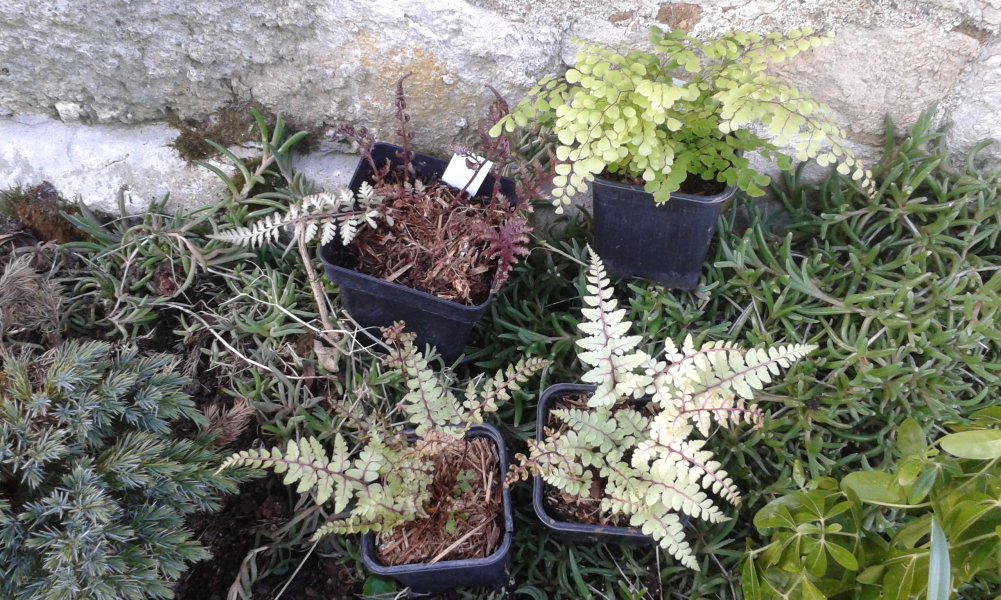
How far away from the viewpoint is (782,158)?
6.00ft

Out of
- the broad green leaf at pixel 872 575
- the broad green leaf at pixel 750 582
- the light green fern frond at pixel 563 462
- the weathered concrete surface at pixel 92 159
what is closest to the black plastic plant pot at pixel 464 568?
the light green fern frond at pixel 563 462

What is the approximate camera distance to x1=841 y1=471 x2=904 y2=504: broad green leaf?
1423mm

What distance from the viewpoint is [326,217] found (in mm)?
1833

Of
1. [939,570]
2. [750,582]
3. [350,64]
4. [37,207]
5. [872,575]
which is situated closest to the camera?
[939,570]

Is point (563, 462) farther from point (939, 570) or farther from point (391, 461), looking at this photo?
point (939, 570)

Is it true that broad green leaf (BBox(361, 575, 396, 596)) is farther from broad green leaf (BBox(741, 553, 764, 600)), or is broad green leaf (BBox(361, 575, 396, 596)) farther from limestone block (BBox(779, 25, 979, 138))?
limestone block (BBox(779, 25, 979, 138))

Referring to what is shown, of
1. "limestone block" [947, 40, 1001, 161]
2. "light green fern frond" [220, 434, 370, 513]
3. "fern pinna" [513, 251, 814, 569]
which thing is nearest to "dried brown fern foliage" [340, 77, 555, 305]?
"fern pinna" [513, 251, 814, 569]

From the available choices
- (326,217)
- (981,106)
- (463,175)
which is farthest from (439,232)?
(981,106)

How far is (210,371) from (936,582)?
183 centimetres

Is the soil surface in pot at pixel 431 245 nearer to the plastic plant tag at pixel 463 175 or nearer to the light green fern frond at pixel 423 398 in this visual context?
the plastic plant tag at pixel 463 175

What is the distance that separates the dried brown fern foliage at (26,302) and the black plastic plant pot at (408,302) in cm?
77

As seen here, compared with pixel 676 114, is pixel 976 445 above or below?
below

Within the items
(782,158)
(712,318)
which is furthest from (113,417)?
(782,158)

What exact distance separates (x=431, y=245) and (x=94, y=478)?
0.97m
